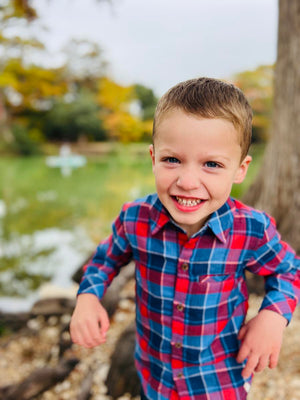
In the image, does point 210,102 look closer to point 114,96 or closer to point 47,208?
point 47,208

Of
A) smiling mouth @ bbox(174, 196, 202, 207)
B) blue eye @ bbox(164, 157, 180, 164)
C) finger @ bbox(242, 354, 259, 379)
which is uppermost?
blue eye @ bbox(164, 157, 180, 164)

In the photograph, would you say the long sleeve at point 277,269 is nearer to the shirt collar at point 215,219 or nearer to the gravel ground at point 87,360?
the shirt collar at point 215,219

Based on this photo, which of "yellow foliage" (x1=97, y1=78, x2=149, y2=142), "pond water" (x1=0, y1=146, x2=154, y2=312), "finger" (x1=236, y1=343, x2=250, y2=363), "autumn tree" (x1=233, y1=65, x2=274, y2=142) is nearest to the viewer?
"finger" (x1=236, y1=343, x2=250, y2=363)

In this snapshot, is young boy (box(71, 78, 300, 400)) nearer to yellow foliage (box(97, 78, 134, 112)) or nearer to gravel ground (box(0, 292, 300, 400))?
gravel ground (box(0, 292, 300, 400))

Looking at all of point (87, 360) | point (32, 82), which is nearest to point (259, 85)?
point (32, 82)

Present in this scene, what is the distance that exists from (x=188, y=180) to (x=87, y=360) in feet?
5.47

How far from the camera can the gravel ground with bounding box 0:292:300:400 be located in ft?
5.23

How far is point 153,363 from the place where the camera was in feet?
3.40

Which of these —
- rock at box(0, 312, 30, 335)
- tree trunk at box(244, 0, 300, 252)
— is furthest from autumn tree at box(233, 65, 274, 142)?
rock at box(0, 312, 30, 335)

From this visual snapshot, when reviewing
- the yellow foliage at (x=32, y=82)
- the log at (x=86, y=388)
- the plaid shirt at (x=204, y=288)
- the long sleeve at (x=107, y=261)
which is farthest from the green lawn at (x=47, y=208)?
the yellow foliage at (x=32, y=82)

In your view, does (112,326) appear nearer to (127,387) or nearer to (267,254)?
(127,387)

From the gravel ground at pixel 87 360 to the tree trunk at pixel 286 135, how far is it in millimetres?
576

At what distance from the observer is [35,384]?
5.98ft

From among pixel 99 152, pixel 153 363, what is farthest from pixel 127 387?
pixel 99 152
